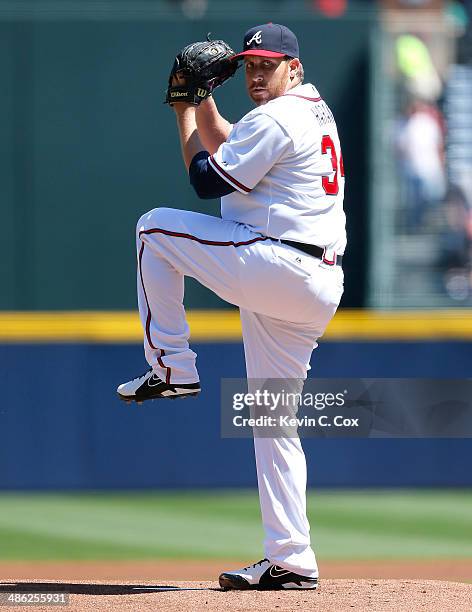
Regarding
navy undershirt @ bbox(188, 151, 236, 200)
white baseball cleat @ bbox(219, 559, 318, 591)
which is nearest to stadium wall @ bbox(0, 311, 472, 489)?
white baseball cleat @ bbox(219, 559, 318, 591)

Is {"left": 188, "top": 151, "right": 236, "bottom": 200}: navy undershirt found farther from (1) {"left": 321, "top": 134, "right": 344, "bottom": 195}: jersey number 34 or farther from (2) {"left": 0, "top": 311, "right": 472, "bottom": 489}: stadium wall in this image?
(2) {"left": 0, "top": 311, "right": 472, "bottom": 489}: stadium wall

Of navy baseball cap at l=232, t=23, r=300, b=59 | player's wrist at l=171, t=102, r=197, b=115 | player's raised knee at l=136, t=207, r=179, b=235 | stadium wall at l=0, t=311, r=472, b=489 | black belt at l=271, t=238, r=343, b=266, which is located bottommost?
stadium wall at l=0, t=311, r=472, b=489

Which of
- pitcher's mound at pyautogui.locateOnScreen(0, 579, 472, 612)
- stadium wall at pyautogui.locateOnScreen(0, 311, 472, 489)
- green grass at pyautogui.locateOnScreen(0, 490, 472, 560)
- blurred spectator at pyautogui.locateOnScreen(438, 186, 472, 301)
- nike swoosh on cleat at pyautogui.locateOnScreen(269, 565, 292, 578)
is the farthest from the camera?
blurred spectator at pyautogui.locateOnScreen(438, 186, 472, 301)

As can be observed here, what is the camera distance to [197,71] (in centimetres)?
432

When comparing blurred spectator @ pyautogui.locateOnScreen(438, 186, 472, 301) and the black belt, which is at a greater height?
the black belt

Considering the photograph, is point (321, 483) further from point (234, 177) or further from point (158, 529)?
point (234, 177)

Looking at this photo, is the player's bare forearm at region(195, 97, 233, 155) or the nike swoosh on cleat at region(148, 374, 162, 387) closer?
the nike swoosh on cleat at region(148, 374, 162, 387)

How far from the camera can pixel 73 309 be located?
929 centimetres

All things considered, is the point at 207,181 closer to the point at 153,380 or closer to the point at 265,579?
the point at 153,380

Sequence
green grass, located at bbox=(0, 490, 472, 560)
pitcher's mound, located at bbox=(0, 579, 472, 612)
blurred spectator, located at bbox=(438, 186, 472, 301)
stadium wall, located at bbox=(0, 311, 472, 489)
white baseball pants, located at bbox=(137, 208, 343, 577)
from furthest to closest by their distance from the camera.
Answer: blurred spectator, located at bbox=(438, 186, 472, 301) < stadium wall, located at bbox=(0, 311, 472, 489) < green grass, located at bbox=(0, 490, 472, 560) < white baseball pants, located at bbox=(137, 208, 343, 577) < pitcher's mound, located at bbox=(0, 579, 472, 612)

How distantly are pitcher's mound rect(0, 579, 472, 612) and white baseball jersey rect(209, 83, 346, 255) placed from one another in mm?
1210

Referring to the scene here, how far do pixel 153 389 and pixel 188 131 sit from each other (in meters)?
0.89

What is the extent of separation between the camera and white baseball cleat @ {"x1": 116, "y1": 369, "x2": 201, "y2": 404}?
4.34 metres

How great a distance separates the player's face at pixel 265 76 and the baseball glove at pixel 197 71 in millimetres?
102
